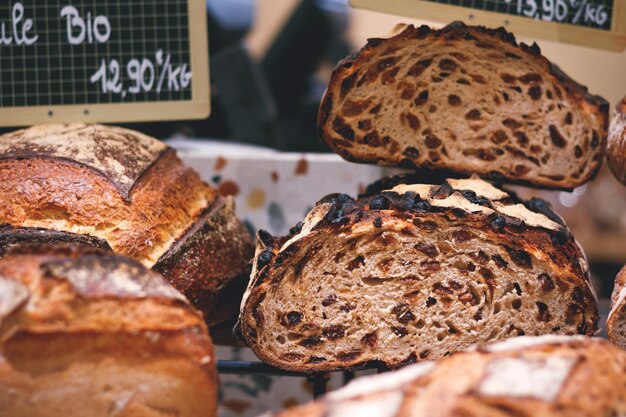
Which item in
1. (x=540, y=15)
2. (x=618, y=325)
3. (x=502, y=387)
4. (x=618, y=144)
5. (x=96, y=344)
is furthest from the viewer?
(x=540, y=15)

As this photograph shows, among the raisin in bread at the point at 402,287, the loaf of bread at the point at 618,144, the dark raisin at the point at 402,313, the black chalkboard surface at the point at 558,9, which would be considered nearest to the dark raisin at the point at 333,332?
the raisin in bread at the point at 402,287

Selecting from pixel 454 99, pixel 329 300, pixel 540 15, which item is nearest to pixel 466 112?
pixel 454 99

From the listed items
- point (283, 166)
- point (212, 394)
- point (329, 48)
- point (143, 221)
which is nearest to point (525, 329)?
point (212, 394)

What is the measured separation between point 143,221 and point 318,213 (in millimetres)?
411

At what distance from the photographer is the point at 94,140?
1.68 meters

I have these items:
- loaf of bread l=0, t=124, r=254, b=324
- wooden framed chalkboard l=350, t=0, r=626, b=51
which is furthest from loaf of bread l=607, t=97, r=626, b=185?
loaf of bread l=0, t=124, r=254, b=324

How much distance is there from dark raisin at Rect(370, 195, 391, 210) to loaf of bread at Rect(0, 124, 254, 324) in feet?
1.52

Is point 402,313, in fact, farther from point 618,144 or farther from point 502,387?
point 618,144

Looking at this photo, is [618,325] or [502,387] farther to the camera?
[618,325]

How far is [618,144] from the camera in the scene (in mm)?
1646

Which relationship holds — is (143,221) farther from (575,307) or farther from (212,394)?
(575,307)

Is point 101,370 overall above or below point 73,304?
below

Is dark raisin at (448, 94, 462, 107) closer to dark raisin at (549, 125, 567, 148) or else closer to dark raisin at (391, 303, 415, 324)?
dark raisin at (549, 125, 567, 148)

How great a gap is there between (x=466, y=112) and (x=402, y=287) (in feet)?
1.74
